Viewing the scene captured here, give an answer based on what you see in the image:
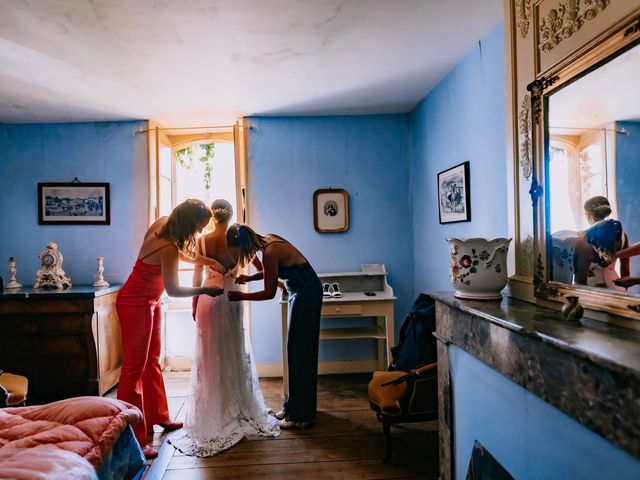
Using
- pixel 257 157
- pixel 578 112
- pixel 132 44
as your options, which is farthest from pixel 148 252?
pixel 578 112

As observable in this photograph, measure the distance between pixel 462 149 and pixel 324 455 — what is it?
230 cm

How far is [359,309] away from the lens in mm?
3459

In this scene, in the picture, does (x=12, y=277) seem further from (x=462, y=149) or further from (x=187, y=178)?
(x=462, y=149)

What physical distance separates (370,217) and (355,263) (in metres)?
0.51

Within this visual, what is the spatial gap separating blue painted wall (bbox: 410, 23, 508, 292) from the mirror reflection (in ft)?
2.81

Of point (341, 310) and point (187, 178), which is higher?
point (187, 178)

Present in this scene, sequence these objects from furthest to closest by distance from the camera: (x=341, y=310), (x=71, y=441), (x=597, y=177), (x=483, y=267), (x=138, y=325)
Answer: (x=341, y=310) → (x=138, y=325) → (x=483, y=267) → (x=71, y=441) → (x=597, y=177)

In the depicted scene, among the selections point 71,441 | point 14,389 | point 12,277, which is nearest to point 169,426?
point 14,389

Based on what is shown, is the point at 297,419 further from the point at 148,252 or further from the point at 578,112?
the point at 578,112

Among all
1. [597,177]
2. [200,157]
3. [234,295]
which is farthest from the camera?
[200,157]

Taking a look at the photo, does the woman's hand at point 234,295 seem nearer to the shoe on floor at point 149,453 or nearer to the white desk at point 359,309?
the white desk at point 359,309

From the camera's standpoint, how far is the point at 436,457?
2383mm

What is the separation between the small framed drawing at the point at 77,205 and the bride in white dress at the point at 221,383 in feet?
6.64

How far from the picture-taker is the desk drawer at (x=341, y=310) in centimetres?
345
